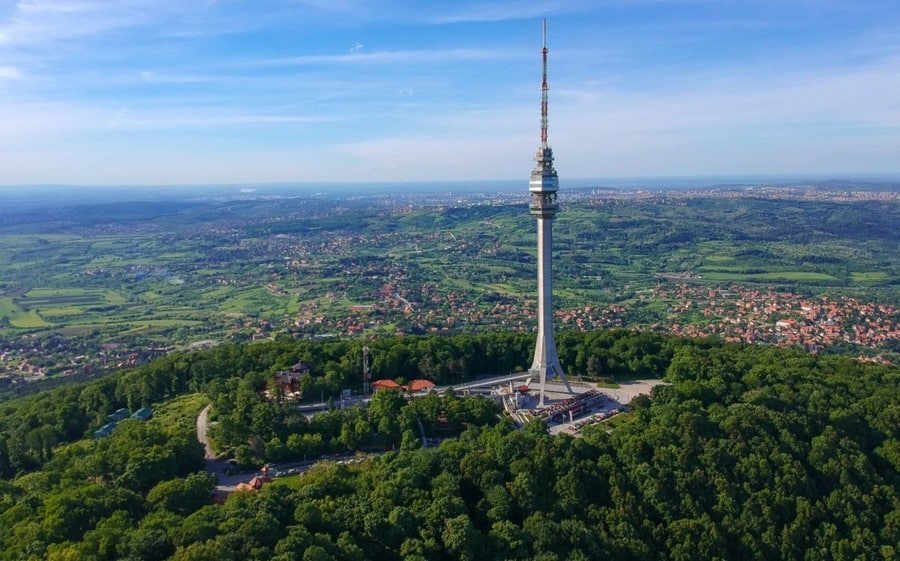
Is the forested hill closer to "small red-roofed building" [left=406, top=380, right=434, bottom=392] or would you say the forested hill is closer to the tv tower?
"small red-roofed building" [left=406, top=380, right=434, bottom=392]

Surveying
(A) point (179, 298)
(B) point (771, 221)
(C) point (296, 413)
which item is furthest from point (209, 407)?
(B) point (771, 221)

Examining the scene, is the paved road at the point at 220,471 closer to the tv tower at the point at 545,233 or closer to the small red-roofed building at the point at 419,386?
the small red-roofed building at the point at 419,386

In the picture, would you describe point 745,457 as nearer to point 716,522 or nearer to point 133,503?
point 716,522

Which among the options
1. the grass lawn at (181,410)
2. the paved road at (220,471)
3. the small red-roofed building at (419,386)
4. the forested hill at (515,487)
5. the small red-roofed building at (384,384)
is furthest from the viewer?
the small red-roofed building at (419,386)

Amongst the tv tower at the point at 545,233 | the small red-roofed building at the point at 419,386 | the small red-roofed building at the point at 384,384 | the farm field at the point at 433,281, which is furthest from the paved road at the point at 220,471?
the farm field at the point at 433,281

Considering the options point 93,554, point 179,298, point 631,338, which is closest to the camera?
point 93,554

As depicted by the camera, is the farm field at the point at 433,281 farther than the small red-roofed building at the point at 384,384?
Yes

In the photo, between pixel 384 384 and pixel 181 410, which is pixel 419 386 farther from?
pixel 181 410
